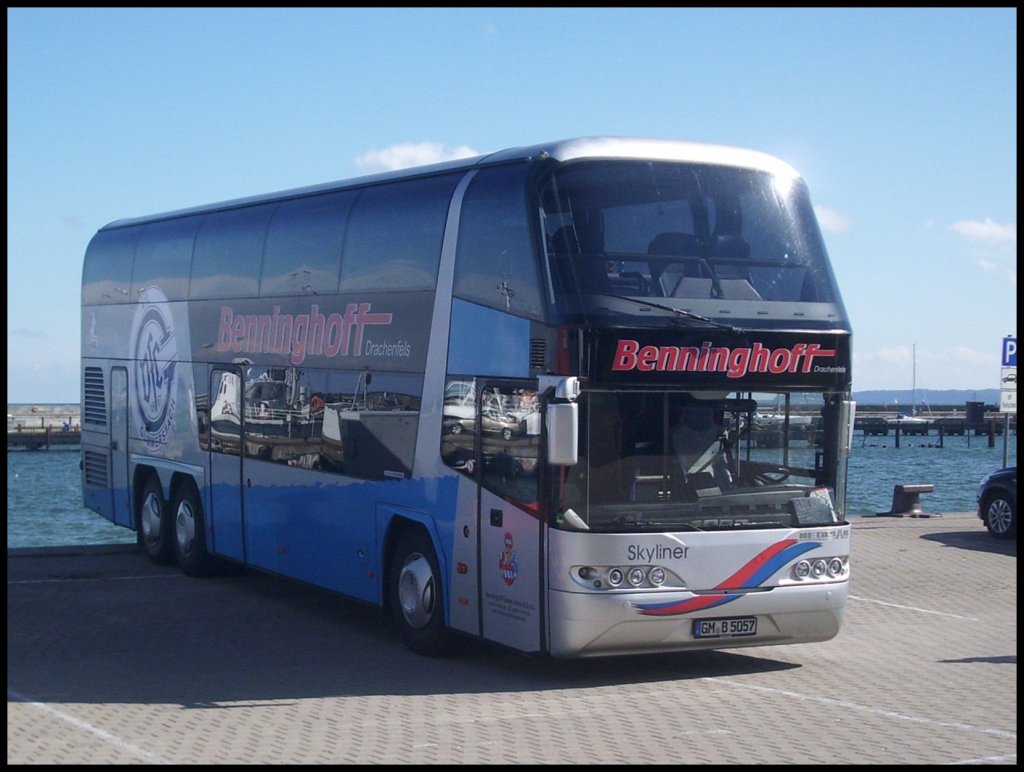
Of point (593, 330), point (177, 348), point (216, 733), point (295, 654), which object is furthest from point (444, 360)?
point (177, 348)

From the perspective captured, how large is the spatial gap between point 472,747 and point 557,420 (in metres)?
2.60

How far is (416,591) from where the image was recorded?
13336 mm

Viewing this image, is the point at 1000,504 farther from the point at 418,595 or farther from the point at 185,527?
the point at 418,595

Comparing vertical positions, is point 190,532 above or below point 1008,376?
below

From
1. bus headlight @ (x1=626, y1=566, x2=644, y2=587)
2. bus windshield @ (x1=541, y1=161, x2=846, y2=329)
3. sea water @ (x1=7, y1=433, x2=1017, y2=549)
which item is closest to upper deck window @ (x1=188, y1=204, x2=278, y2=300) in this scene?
bus windshield @ (x1=541, y1=161, x2=846, y2=329)

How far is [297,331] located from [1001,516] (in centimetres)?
1335

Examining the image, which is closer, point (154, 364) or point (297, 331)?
point (297, 331)

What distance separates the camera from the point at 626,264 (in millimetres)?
11648

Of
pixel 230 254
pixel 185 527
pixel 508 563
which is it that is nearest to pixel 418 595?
pixel 508 563

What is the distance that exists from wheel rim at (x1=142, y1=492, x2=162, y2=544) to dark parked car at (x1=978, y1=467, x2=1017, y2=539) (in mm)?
13092

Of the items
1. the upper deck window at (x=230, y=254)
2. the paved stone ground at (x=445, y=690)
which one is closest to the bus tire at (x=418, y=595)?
the paved stone ground at (x=445, y=690)

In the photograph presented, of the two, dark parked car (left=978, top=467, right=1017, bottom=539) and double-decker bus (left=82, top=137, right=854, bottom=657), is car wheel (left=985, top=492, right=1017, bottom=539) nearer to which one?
dark parked car (left=978, top=467, right=1017, bottom=539)

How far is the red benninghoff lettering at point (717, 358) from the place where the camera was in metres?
11.4

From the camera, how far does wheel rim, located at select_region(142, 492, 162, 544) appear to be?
1945 cm
